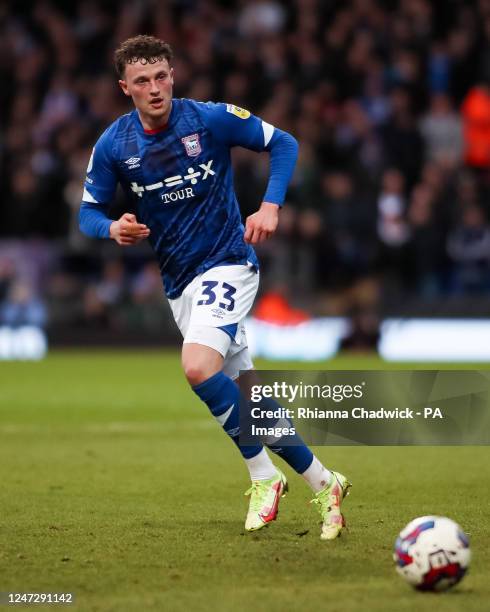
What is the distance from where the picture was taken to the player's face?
6500 millimetres

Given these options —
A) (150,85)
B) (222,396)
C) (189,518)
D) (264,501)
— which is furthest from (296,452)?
(150,85)

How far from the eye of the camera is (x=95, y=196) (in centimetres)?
675

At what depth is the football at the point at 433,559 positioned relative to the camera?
4914 mm

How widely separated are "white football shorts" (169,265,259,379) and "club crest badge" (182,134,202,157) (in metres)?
0.59

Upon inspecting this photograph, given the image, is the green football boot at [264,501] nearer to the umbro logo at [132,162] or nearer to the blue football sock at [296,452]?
the blue football sock at [296,452]

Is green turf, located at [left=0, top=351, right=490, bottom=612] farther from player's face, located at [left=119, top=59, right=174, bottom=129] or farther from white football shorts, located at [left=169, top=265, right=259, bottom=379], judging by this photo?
player's face, located at [left=119, top=59, right=174, bottom=129]

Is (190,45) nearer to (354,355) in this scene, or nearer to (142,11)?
(142,11)

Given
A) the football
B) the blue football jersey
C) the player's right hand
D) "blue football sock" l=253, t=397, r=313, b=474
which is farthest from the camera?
the blue football jersey

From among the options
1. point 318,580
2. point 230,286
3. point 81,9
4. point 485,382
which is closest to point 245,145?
point 230,286

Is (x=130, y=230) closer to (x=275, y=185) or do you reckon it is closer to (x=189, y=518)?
(x=275, y=185)

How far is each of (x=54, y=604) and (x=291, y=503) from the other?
287cm

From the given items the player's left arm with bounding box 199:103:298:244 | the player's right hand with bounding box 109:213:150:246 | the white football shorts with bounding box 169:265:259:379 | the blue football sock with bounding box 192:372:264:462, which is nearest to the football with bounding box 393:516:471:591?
the blue football sock with bounding box 192:372:264:462

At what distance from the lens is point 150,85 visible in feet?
21.4

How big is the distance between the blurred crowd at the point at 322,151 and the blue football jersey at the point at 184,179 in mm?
9891
